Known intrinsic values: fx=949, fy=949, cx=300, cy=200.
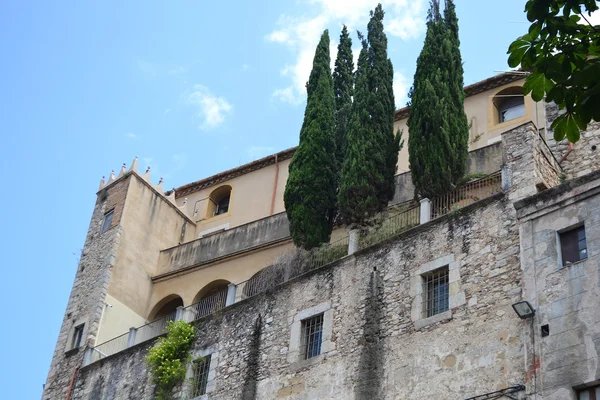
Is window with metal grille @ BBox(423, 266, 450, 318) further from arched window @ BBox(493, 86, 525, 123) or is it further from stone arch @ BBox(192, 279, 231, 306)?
stone arch @ BBox(192, 279, 231, 306)

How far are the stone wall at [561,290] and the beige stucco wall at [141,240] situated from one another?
15.1m

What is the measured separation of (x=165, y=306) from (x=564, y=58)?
23.9 meters

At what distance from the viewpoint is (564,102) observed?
25.8 ft

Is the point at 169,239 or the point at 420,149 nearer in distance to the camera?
the point at 420,149

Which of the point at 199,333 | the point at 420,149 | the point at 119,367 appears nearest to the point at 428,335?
the point at 420,149

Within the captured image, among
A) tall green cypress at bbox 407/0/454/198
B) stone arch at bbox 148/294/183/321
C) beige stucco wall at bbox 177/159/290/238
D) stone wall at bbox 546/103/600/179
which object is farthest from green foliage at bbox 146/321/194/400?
stone wall at bbox 546/103/600/179

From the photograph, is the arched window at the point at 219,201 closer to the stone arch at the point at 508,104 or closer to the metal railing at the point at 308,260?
the metal railing at the point at 308,260

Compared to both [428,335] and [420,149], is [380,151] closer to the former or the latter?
[420,149]

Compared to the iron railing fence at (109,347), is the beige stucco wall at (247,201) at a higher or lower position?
higher

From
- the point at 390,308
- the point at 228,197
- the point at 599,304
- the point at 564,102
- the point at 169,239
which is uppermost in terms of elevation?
the point at 228,197

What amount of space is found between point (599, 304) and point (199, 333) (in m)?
11.2

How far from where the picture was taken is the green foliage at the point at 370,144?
2253 cm

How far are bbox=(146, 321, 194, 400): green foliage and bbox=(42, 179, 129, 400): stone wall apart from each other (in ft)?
13.8

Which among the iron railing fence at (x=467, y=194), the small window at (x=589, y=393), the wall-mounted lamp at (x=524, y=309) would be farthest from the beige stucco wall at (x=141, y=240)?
the small window at (x=589, y=393)
